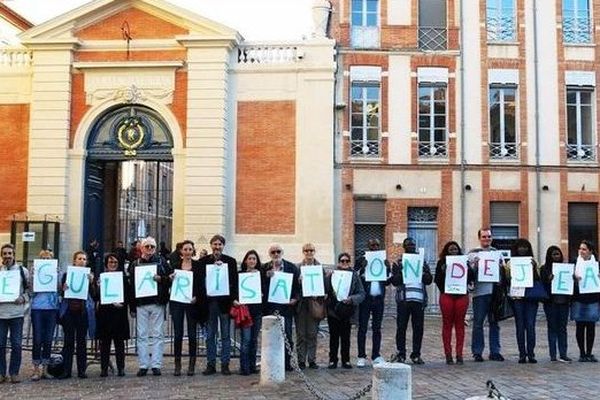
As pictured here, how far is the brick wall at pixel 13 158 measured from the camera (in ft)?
79.4

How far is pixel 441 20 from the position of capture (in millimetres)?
25984

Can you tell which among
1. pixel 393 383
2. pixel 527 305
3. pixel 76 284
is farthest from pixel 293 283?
pixel 393 383

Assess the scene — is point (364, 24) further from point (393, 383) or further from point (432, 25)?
point (393, 383)

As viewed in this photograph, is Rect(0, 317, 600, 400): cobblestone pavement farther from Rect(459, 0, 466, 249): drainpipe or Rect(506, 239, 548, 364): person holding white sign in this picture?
Rect(459, 0, 466, 249): drainpipe

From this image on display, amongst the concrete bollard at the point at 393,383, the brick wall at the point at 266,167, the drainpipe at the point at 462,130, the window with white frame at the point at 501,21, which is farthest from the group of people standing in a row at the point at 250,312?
the window with white frame at the point at 501,21

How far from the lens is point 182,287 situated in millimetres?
11273

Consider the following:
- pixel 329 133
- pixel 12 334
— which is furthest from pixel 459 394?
pixel 329 133

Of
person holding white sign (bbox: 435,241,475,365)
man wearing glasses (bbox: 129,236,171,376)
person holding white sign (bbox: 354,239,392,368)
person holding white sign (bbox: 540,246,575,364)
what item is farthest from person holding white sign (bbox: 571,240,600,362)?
man wearing glasses (bbox: 129,236,171,376)

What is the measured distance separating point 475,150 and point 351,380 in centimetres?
1579

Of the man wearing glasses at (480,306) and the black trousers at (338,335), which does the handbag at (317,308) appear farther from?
the man wearing glasses at (480,306)

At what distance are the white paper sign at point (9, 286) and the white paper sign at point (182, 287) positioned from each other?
82.4 inches

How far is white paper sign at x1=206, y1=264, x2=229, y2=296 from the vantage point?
1130cm

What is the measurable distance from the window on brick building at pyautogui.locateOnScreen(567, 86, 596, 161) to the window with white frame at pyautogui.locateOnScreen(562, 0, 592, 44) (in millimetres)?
1664

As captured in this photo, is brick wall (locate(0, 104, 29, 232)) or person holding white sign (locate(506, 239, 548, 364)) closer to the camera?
person holding white sign (locate(506, 239, 548, 364))
